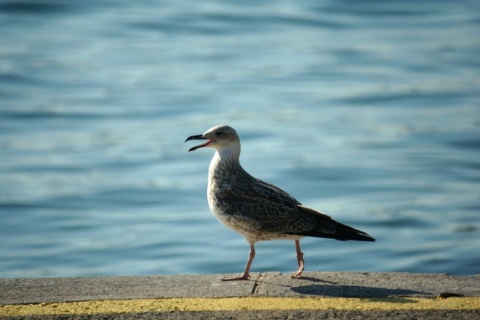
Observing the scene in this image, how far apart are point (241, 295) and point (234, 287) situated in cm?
24

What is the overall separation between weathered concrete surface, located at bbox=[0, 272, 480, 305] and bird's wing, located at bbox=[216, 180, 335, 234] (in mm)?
443

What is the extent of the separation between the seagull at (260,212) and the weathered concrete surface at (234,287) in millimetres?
371

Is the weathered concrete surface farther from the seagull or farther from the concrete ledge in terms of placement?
the seagull

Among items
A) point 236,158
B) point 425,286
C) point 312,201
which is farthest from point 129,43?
point 425,286

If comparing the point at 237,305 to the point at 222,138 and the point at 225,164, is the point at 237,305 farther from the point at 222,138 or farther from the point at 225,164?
the point at 222,138

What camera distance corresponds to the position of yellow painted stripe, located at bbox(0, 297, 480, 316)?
6242mm

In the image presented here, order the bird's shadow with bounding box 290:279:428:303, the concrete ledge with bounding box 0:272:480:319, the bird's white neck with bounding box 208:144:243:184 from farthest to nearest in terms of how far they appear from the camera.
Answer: the bird's white neck with bounding box 208:144:243:184, the bird's shadow with bounding box 290:279:428:303, the concrete ledge with bounding box 0:272:480:319

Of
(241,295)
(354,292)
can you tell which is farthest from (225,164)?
(354,292)

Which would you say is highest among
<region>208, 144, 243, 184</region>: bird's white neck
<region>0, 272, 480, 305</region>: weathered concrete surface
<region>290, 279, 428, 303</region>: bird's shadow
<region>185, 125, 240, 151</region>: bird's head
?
<region>185, 125, 240, 151</region>: bird's head

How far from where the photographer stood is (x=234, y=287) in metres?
6.80

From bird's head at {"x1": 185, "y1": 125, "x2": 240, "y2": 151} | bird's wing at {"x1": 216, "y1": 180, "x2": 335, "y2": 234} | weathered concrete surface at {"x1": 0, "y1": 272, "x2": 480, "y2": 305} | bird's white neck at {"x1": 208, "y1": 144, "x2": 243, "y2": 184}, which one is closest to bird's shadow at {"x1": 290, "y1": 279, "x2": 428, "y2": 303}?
weathered concrete surface at {"x1": 0, "y1": 272, "x2": 480, "y2": 305}

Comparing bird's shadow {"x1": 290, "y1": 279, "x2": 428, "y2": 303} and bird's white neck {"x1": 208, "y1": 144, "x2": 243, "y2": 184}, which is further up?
bird's white neck {"x1": 208, "y1": 144, "x2": 243, "y2": 184}

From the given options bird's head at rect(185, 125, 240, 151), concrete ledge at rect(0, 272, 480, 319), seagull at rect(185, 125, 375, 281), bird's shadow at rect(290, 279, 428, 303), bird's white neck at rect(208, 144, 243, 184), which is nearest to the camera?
concrete ledge at rect(0, 272, 480, 319)

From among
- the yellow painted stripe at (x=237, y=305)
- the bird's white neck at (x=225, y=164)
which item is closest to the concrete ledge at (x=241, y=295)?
the yellow painted stripe at (x=237, y=305)
